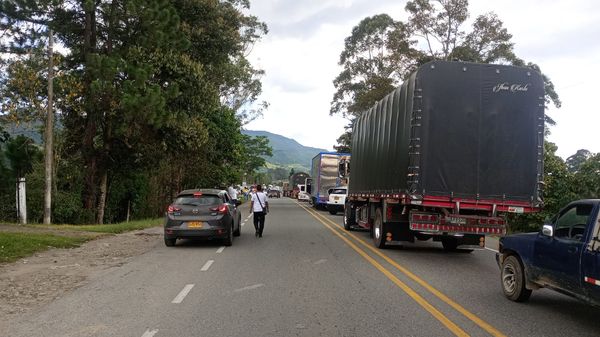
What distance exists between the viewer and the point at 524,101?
11938mm

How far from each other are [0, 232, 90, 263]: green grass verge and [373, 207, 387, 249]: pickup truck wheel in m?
7.83

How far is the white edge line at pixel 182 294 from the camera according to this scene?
24.9 feet

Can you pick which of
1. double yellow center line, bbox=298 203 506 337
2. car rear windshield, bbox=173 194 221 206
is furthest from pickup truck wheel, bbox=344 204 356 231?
car rear windshield, bbox=173 194 221 206

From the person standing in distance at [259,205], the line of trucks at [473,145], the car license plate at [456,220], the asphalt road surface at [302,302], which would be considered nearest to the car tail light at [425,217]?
the line of trucks at [473,145]

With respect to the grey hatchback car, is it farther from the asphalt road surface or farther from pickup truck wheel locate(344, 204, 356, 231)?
pickup truck wheel locate(344, 204, 356, 231)

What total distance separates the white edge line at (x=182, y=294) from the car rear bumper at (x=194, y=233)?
17.3 ft

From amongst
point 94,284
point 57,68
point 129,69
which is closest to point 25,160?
point 57,68

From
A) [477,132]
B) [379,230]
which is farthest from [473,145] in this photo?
[379,230]

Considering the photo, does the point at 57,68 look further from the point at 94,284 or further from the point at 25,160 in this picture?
the point at 94,284

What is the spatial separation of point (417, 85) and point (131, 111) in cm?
1276

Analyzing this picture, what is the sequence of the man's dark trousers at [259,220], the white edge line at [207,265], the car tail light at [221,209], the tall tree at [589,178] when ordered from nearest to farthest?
the white edge line at [207,265] < the car tail light at [221,209] < the man's dark trousers at [259,220] < the tall tree at [589,178]

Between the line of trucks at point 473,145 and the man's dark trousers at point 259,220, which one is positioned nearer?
the line of trucks at point 473,145

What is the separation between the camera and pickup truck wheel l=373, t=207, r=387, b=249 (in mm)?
13652

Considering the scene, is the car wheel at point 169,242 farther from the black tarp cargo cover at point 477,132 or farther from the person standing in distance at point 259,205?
the black tarp cargo cover at point 477,132
